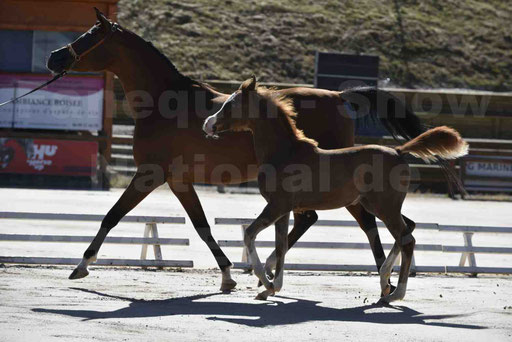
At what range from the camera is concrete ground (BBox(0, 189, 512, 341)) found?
293 inches

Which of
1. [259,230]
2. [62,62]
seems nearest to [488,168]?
[62,62]

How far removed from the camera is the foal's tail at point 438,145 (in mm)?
9031

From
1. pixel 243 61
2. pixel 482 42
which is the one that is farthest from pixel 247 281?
pixel 482 42

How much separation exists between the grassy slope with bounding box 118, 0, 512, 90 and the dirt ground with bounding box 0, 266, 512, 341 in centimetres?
2073

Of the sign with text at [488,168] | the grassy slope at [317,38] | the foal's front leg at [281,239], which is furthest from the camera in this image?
the grassy slope at [317,38]

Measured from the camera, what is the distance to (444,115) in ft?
90.7

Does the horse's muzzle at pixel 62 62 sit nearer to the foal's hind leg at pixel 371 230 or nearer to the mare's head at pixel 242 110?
the mare's head at pixel 242 110

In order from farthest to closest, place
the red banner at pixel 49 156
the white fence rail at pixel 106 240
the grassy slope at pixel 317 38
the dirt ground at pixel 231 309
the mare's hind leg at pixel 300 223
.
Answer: the grassy slope at pixel 317 38, the red banner at pixel 49 156, the white fence rail at pixel 106 240, the mare's hind leg at pixel 300 223, the dirt ground at pixel 231 309

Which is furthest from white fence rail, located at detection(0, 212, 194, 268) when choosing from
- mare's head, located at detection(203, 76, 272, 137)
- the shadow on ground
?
mare's head, located at detection(203, 76, 272, 137)

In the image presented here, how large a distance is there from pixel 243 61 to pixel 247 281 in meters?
22.0

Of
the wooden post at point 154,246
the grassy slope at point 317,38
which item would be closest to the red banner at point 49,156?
the grassy slope at point 317,38

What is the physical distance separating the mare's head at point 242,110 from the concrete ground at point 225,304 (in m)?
1.72

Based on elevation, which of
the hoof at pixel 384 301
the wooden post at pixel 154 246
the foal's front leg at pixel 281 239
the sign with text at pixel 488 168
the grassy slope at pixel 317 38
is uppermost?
the grassy slope at pixel 317 38

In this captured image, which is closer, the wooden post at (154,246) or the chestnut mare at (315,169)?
the chestnut mare at (315,169)
